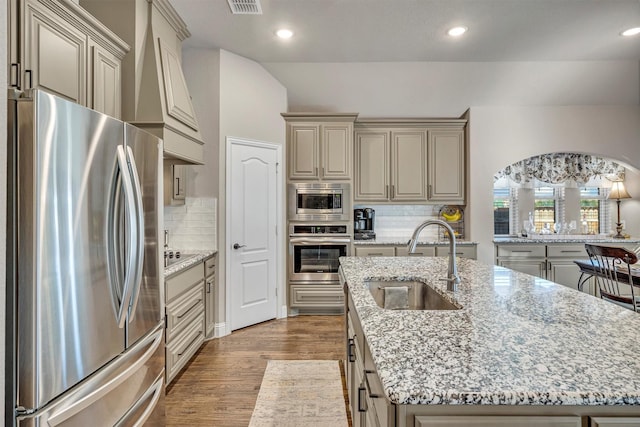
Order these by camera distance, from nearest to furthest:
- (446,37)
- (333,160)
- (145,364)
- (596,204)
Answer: (145,364)
(446,37)
(333,160)
(596,204)

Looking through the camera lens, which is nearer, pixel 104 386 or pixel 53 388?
pixel 53 388

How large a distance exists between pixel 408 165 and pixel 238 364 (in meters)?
3.17

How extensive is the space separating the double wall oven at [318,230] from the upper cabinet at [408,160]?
0.46m

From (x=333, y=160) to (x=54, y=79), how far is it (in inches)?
113

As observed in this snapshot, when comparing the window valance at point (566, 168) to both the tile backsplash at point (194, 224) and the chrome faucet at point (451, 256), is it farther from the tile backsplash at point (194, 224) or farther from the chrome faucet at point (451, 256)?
the tile backsplash at point (194, 224)

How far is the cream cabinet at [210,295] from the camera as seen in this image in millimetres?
3182

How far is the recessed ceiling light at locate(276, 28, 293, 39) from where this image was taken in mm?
3178

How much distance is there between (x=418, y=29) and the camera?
3.16 m

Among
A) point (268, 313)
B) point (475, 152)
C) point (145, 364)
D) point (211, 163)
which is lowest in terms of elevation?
point (268, 313)

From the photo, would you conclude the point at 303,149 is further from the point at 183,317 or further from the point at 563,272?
the point at 563,272

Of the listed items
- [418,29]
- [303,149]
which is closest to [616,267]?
[418,29]

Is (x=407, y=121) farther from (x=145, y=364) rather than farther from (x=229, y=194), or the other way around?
(x=145, y=364)

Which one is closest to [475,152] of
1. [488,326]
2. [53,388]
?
[488,326]

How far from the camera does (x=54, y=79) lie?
5.52 feet
